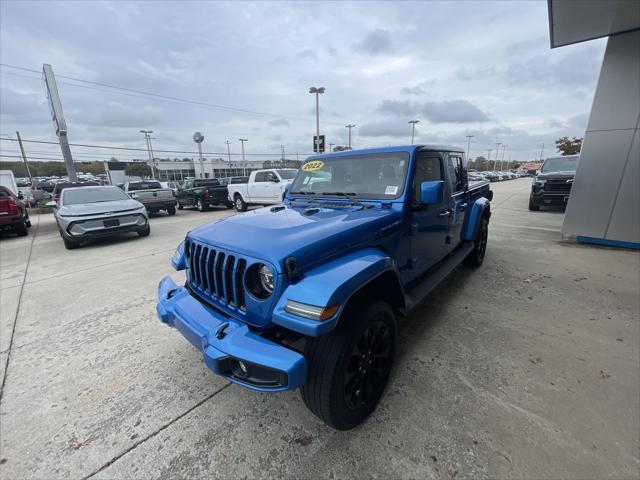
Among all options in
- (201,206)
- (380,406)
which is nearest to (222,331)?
(380,406)

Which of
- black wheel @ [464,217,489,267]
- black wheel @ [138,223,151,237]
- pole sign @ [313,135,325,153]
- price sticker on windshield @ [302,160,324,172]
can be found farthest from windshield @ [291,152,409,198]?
pole sign @ [313,135,325,153]

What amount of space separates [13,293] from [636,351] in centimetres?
763

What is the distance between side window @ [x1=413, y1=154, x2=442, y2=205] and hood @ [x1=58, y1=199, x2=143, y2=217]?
23.4 ft

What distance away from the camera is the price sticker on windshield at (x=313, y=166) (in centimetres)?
339

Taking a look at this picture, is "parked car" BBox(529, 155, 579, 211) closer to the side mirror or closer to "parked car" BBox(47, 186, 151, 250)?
the side mirror

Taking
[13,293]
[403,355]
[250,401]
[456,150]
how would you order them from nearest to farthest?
1. [250,401]
2. [403,355]
3. [456,150]
4. [13,293]

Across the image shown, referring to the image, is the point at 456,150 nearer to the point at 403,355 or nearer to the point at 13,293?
the point at 403,355

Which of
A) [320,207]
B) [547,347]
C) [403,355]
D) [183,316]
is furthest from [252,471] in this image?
[547,347]

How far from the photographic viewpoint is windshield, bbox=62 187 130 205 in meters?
7.22

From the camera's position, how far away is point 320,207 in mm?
2812

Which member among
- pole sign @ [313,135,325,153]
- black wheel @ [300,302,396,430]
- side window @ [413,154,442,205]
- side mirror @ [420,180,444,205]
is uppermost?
pole sign @ [313,135,325,153]

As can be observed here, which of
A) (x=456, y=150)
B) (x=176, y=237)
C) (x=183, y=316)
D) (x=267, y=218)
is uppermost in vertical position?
(x=456, y=150)

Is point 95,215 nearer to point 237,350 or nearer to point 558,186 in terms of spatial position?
point 237,350

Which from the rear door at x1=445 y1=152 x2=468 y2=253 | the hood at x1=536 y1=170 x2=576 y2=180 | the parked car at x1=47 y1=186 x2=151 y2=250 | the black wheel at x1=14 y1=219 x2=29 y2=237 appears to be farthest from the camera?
the hood at x1=536 y1=170 x2=576 y2=180
